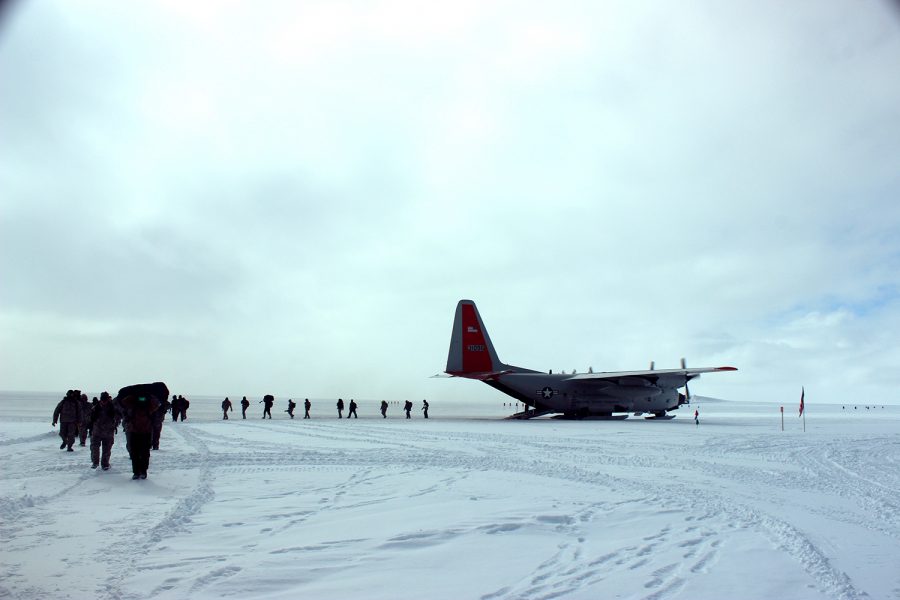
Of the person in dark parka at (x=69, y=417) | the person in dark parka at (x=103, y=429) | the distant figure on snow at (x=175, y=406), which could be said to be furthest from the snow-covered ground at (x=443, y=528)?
the distant figure on snow at (x=175, y=406)

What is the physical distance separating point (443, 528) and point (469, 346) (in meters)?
26.3

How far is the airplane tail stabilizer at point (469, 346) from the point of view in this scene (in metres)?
32.9

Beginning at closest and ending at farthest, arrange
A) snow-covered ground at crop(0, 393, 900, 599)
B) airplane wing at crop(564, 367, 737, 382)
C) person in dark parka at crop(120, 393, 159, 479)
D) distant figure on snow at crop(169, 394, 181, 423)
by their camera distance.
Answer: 1. snow-covered ground at crop(0, 393, 900, 599)
2. person in dark parka at crop(120, 393, 159, 479)
3. distant figure on snow at crop(169, 394, 181, 423)
4. airplane wing at crop(564, 367, 737, 382)

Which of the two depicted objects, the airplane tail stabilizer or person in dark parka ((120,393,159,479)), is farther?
the airplane tail stabilizer

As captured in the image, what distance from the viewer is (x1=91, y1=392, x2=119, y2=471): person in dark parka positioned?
36.3 ft

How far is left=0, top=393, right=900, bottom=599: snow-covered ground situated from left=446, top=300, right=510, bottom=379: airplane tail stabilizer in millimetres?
19488

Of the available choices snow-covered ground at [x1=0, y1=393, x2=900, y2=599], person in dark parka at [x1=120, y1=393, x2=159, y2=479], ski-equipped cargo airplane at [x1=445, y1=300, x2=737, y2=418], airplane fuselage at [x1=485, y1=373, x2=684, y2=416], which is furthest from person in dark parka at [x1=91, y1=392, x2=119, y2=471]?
airplane fuselage at [x1=485, y1=373, x2=684, y2=416]

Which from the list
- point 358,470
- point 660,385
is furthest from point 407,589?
point 660,385

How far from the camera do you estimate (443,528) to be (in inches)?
266

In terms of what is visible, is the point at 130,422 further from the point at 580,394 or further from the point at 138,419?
the point at 580,394

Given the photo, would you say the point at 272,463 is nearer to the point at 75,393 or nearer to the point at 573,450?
the point at 75,393

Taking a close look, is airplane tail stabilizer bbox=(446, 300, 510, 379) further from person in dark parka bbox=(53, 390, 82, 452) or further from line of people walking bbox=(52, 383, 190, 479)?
line of people walking bbox=(52, 383, 190, 479)

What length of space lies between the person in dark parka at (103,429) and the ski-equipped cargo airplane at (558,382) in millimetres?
22316

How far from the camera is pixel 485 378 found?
3225 centimetres
